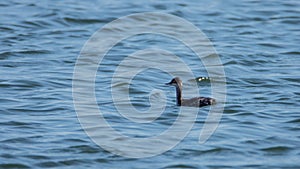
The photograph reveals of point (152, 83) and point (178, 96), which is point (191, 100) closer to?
point (178, 96)

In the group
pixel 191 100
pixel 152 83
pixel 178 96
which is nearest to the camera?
pixel 191 100

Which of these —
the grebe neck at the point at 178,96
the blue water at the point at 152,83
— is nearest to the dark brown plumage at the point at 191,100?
the grebe neck at the point at 178,96

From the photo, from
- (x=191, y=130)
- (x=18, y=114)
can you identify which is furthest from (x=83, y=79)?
(x=191, y=130)

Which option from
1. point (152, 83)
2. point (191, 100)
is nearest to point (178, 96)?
point (191, 100)

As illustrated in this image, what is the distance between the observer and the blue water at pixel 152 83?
1043 cm

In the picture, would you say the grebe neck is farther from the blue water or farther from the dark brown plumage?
the blue water

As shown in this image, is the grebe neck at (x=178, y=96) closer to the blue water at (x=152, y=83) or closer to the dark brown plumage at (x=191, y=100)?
the dark brown plumage at (x=191, y=100)

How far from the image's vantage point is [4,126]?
11.5m

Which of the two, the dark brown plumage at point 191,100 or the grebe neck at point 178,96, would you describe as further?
the grebe neck at point 178,96

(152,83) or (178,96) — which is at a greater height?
(178,96)

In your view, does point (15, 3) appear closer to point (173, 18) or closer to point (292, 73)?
point (173, 18)

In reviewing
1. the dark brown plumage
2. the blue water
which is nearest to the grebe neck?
the dark brown plumage

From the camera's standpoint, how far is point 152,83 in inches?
558

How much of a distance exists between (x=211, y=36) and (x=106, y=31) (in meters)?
2.19
